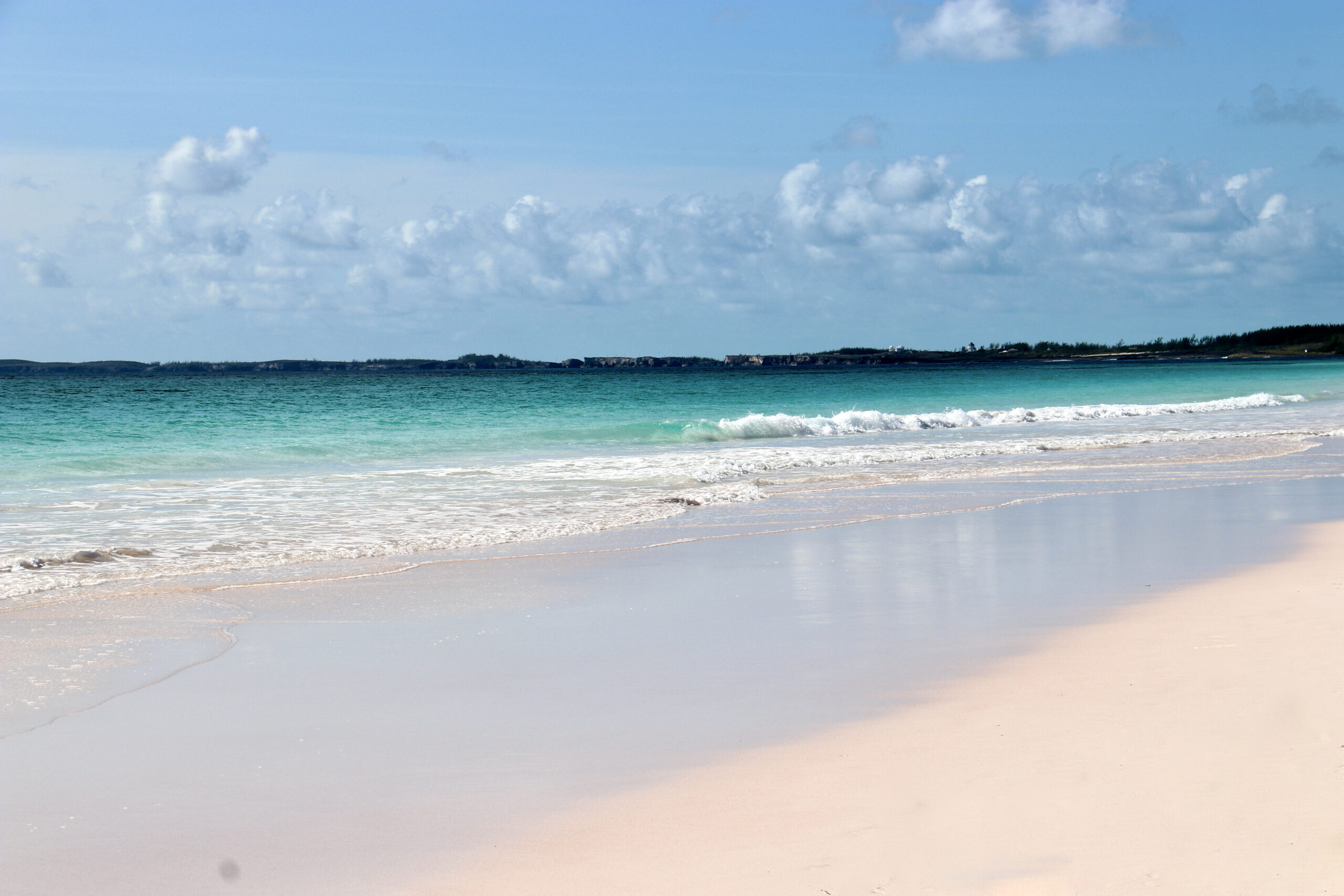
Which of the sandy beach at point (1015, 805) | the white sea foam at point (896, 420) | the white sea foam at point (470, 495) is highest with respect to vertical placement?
the white sea foam at point (896, 420)

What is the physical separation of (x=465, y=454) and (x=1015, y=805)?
21439 mm

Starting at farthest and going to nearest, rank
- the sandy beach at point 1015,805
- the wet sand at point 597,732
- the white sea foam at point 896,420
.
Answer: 1. the white sea foam at point 896,420
2. the wet sand at point 597,732
3. the sandy beach at point 1015,805

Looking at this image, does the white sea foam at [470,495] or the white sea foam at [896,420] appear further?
the white sea foam at [896,420]

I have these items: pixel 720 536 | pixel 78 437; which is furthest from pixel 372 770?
pixel 78 437

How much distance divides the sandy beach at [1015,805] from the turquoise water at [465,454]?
20.3ft

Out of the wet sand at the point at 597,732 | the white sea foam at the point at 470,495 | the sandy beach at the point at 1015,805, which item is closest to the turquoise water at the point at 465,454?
the white sea foam at the point at 470,495

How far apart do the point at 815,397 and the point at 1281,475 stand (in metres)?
44.4

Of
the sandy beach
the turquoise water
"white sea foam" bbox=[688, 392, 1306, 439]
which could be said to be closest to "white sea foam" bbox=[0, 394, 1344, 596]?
the turquoise water

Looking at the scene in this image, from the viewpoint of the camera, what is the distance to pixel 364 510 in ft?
41.5

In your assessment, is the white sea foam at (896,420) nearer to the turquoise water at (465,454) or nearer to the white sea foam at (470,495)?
the turquoise water at (465,454)

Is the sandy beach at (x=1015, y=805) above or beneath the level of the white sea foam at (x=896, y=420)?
beneath

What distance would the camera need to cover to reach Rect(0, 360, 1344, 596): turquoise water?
10.7 m

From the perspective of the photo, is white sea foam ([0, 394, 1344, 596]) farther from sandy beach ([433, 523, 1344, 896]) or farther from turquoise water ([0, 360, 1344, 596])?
sandy beach ([433, 523, 1344, 896])

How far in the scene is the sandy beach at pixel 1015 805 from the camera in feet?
10.1
